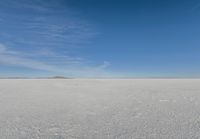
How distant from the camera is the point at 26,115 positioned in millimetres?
3324

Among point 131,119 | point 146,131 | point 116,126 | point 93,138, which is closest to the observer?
point 93,138

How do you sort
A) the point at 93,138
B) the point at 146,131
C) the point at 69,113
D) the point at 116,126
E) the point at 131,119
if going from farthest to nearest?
the point at 69,113
the point at 131,119
the point at 116,126
the point at 146,131
the point at 93,138

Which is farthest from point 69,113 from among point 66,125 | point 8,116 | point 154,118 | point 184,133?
point 184,133

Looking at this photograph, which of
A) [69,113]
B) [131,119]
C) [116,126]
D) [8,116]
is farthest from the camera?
[69,113]

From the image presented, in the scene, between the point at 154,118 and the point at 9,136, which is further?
the point at 154,118

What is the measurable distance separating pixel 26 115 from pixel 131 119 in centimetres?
207

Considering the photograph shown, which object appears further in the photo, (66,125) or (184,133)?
(66,125)

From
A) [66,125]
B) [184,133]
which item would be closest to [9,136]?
[66,125]

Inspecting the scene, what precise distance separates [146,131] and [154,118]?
0.77 m

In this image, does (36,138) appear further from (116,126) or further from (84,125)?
A: (116,126)

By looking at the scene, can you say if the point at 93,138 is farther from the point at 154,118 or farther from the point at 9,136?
the point at 154,118

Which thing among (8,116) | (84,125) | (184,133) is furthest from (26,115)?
(184,133)

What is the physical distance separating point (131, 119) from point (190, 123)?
97 cm

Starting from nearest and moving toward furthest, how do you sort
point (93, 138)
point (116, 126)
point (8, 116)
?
1. point (93, 138)
2. point (116, 126)
3. point (8, 116)
